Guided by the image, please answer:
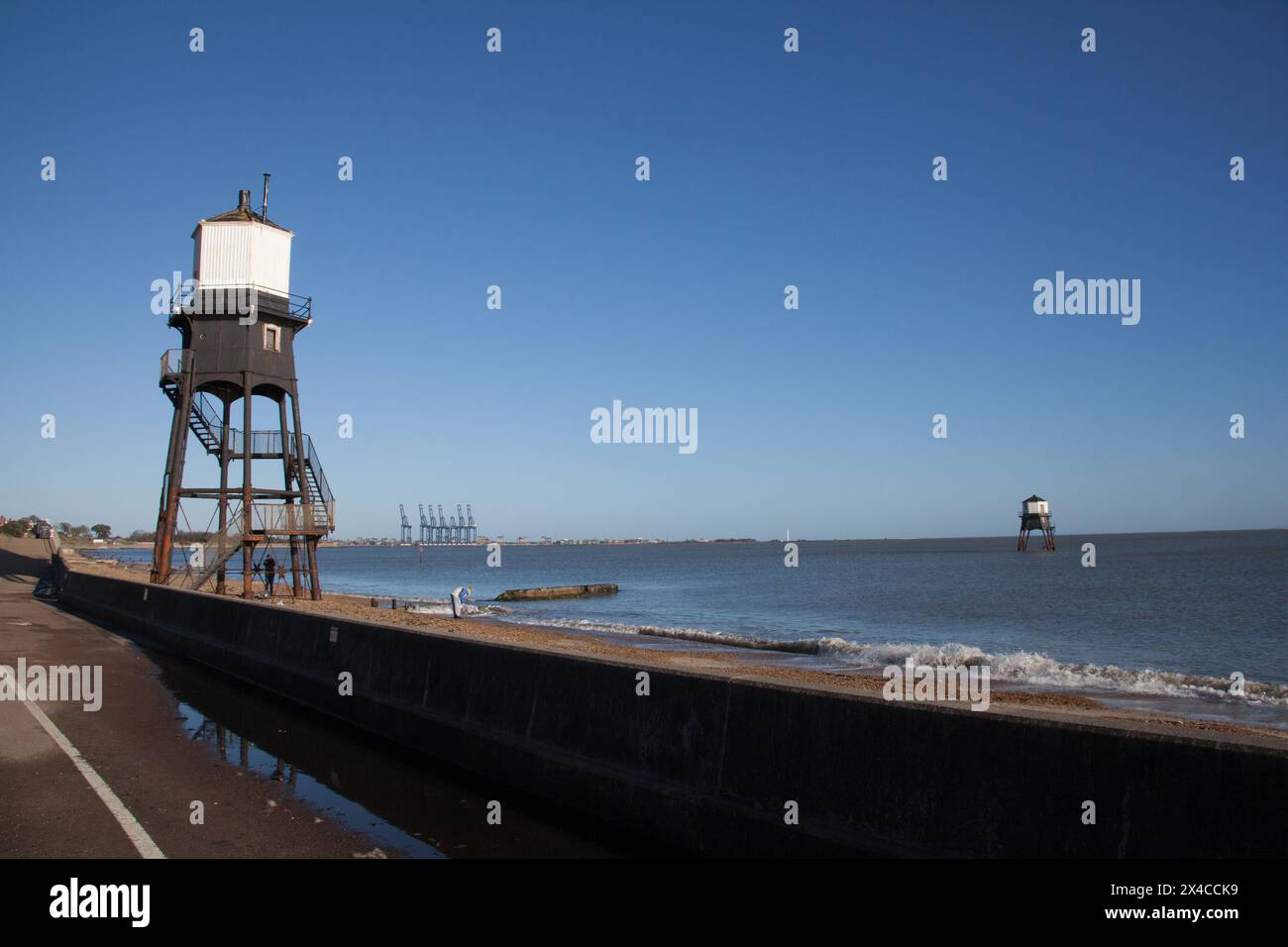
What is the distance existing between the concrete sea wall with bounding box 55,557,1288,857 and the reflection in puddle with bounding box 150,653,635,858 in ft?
1.12

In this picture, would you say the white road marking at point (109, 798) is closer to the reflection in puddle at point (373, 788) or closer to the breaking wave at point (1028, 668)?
the reflection in puddle at point (373, 788)

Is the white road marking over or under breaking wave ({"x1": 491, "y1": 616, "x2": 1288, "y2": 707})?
over

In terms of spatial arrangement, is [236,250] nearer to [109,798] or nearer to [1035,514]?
[109,798]

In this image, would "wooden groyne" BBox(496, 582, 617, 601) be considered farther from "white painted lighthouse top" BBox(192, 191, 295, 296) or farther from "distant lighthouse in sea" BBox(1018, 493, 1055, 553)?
"distant lighthouse in sea" BBox(1018, 493, 1055, 553)

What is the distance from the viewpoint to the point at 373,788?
25.0ft

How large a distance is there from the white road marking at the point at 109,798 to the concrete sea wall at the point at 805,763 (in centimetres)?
261

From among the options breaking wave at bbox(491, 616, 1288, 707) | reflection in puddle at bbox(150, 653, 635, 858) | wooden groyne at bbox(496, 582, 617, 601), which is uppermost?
reflection in puddle at bbox(150, 653, 635, 858)

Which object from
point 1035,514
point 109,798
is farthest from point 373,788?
point 1035,514

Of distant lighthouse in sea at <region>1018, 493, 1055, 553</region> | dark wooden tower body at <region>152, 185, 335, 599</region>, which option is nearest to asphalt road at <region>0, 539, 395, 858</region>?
dark wooden tower body at <region>152, 185, 335, 599</region>

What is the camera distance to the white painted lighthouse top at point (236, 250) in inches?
1080

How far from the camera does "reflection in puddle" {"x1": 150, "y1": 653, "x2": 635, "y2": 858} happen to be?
20.2 feet
